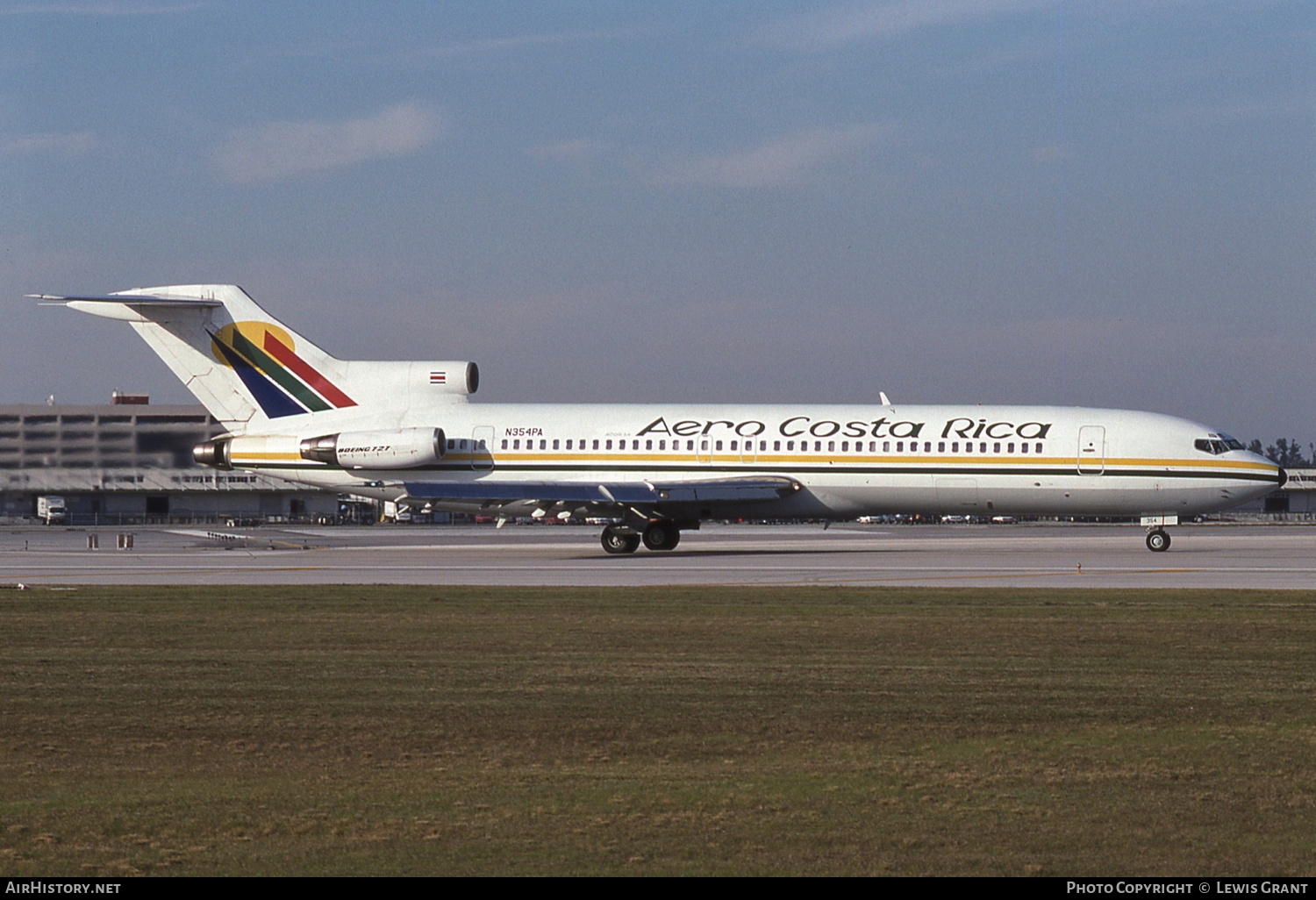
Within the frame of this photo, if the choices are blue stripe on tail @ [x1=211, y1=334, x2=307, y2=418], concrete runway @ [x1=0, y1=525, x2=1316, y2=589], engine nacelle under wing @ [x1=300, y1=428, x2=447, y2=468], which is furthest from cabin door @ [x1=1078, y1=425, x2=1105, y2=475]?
blue stripe on tail @ [x1=211, y1=334, x2=307, y2=418]

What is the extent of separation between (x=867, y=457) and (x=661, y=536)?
601 centimetres

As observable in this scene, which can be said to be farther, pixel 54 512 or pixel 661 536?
pixel 54 512

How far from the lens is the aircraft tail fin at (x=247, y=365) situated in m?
41.0

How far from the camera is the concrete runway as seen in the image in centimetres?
2798

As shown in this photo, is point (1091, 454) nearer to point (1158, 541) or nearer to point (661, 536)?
point (1158, 541)

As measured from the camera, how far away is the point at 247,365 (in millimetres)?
41156

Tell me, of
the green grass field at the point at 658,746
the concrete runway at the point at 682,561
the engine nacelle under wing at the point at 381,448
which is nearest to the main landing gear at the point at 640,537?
the concrete runway at the point at 682,561

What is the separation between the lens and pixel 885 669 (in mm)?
14734

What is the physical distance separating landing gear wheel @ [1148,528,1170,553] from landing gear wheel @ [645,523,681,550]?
42.5 feet

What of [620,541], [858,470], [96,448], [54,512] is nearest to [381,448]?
[620,541]

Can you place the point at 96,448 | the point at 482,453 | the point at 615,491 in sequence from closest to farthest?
the point at 96,448
the point at 615,491
the point at 482,453

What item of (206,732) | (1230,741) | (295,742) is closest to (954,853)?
(1230,741)

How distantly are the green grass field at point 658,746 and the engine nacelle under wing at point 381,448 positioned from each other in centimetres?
2042

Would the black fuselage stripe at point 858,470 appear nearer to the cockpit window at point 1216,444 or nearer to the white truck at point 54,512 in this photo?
the cockpit window at point 1216,444
